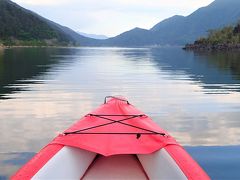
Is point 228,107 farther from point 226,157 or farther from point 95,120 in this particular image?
point 95,120

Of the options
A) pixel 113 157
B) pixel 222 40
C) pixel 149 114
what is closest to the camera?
pixel 113 157

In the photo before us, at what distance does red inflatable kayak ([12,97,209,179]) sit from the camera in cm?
669

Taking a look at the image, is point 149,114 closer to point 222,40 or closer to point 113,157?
point 113,157

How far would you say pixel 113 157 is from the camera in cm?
884

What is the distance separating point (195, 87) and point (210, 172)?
19449 millimetres

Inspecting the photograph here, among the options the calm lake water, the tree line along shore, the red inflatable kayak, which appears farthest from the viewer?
the tree line along shore

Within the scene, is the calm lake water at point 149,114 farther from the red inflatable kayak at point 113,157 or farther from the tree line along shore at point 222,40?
the tree line along shore at point 222,40

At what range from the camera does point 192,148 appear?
12.1m

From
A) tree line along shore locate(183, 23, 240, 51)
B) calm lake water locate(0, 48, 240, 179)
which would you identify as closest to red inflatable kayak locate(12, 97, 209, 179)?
calm lake water locate(0, 48, 240, 179)

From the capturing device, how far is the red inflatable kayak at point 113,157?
6.69 metres

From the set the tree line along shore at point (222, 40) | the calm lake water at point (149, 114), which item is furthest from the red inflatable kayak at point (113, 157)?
the tree line along shore at point (222, 40)

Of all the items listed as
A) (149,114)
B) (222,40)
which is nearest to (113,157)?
(149,114)

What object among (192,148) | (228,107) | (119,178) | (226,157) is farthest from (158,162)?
(228,107)

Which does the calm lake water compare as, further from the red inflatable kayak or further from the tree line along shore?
the tree line along shore
